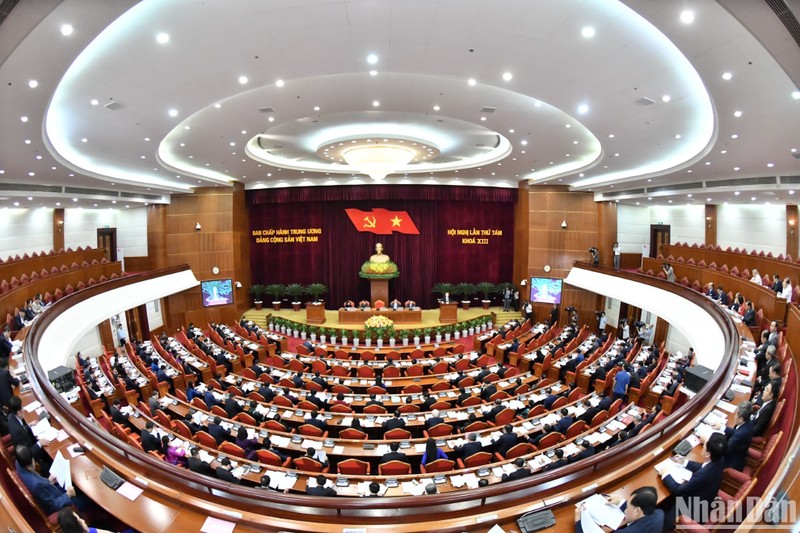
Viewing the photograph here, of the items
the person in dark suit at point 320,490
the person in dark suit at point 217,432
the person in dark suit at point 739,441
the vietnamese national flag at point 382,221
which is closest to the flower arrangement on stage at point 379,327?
the vietnamese national flag at point 382,221

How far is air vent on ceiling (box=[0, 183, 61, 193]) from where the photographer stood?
530 inches

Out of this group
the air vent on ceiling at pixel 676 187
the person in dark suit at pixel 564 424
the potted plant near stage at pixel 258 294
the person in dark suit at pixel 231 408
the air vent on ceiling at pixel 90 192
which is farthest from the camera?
the potted plant near stage at pixel 258 294

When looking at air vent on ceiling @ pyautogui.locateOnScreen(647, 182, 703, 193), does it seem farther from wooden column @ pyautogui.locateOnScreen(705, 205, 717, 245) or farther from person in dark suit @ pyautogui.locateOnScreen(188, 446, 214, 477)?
person in dark suit @ pyautogui.locateOnScreen(188, 446, 214, 477)

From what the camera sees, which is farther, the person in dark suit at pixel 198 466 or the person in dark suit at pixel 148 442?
the person in dark suit at pixel 148 442

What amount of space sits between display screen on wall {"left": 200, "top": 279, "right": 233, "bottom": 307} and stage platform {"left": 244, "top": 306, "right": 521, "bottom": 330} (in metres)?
1.42

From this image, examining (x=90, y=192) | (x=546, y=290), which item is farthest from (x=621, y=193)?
(x=90, y=192)

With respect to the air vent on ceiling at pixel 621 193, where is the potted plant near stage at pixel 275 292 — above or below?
below

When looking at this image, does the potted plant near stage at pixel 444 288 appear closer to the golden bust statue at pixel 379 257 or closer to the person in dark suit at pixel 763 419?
the golden bust statue at pixel 379 257

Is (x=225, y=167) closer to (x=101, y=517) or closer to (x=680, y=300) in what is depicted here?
(x=101, y=517)

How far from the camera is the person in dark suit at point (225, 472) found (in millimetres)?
5812

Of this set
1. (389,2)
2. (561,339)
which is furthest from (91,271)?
(561,339)

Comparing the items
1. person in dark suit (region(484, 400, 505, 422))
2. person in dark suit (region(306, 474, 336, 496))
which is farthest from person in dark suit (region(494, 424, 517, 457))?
person in dark suit (region(306, 474, 336, 496))

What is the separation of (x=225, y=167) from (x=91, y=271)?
6288 mm

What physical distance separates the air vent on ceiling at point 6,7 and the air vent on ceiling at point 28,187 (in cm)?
1337
